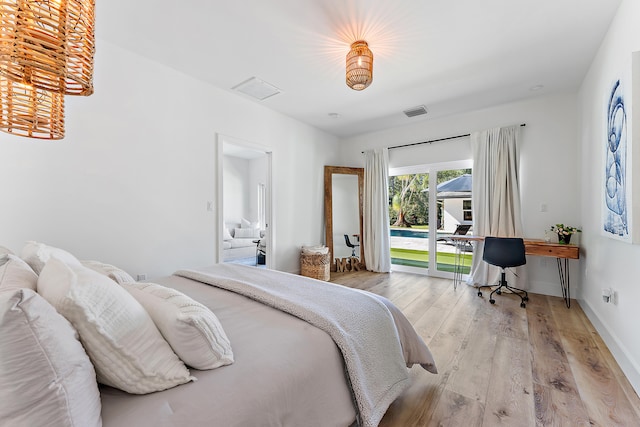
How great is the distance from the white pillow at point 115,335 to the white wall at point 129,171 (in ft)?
6.35

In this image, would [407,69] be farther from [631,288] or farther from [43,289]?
[43,289]

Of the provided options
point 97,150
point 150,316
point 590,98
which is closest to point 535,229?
point 590,98

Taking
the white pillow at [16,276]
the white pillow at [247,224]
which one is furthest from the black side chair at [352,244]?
the white pillow at [16,276]

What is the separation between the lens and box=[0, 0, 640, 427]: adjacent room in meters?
0.91

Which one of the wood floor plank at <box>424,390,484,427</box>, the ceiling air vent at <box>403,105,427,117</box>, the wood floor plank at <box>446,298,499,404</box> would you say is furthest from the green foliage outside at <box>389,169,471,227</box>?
the wood floor plank at <box>424,390,484,427</box>

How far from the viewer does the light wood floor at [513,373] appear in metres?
1.55

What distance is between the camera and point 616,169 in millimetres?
2084

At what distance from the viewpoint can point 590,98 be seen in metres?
2.99

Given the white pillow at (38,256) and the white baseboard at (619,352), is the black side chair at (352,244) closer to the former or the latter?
the white baseboard at (619,352)

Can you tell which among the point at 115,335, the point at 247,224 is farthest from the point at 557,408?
the point at 247,224

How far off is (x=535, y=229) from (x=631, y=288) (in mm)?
2051

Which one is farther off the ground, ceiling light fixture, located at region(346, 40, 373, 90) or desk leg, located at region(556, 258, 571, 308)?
ceiling light fixture, located at region(346, 40, 373, 90)

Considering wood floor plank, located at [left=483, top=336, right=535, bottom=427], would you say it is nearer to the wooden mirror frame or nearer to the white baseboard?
the white baseboard

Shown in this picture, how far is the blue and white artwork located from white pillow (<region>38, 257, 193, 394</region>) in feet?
9.06
